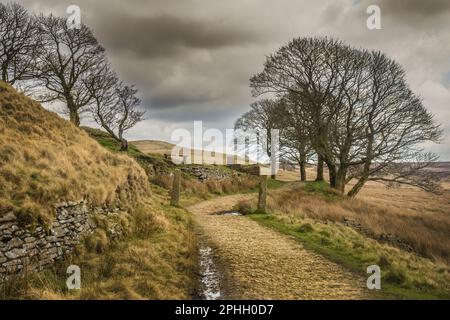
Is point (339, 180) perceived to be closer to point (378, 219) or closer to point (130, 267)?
point (378, 219)

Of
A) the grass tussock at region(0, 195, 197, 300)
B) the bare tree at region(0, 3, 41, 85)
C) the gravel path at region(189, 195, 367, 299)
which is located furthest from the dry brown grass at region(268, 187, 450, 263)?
the bare tree at region(0, 3, 41, 85)

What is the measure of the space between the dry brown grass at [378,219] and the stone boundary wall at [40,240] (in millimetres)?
11865

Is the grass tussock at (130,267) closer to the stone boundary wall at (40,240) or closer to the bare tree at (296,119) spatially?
the stone boundary wall at (40,240)

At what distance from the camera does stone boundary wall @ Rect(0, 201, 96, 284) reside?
7.40 metres

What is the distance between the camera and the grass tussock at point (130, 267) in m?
7.15

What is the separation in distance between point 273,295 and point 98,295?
142 inches

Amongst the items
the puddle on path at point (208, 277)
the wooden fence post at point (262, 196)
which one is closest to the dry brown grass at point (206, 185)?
the wooden fence post at point (262, 196)

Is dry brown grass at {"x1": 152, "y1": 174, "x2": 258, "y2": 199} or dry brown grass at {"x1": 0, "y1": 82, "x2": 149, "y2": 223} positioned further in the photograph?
dry brown grass at {"x1": 152, "y1": 174, "x2": 258, "y2": 199}

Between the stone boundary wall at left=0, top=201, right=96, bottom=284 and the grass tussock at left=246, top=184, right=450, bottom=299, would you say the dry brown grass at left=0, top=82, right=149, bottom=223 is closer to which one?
the stone boundary wall at left=0, top=201, right=96, bottom=284

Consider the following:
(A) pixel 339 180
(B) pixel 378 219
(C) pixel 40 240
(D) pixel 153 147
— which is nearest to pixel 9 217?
(C) pixel 40 240

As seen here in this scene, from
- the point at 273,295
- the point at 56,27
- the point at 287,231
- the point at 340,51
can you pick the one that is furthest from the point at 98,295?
the point at 56,27

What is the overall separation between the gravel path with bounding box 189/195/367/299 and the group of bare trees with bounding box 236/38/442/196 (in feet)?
52.2

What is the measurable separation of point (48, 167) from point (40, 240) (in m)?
2.88

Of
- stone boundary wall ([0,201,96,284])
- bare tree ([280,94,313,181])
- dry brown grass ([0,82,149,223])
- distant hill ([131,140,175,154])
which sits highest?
distant hill ([131,140,175,154])
